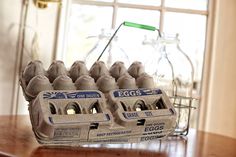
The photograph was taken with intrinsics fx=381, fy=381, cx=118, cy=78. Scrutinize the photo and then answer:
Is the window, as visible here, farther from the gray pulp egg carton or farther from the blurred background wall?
the gray pulp egg carton

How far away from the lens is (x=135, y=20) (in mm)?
1558

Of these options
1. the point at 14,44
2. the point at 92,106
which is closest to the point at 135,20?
the point at 14,44

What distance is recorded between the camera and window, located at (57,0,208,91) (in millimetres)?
1532

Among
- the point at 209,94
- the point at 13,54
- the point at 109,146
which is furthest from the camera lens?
the point at 209,94

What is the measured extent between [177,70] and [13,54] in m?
0.63

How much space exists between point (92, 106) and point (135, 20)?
2.98 feet

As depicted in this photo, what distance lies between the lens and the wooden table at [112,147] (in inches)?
25.0

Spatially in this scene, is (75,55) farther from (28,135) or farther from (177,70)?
(28,135)

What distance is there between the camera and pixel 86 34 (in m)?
1.57

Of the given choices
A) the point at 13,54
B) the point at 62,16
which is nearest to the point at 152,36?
the point at 62,16

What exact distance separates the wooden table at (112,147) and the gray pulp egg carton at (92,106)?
0.02 metres

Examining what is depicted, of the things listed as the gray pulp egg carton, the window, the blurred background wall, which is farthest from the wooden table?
the window

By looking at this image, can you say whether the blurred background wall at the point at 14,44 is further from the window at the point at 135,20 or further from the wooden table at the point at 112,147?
the wooden table at the point at 112,147

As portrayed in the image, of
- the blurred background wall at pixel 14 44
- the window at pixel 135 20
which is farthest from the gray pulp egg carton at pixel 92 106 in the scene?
the window at pixel 135 20
